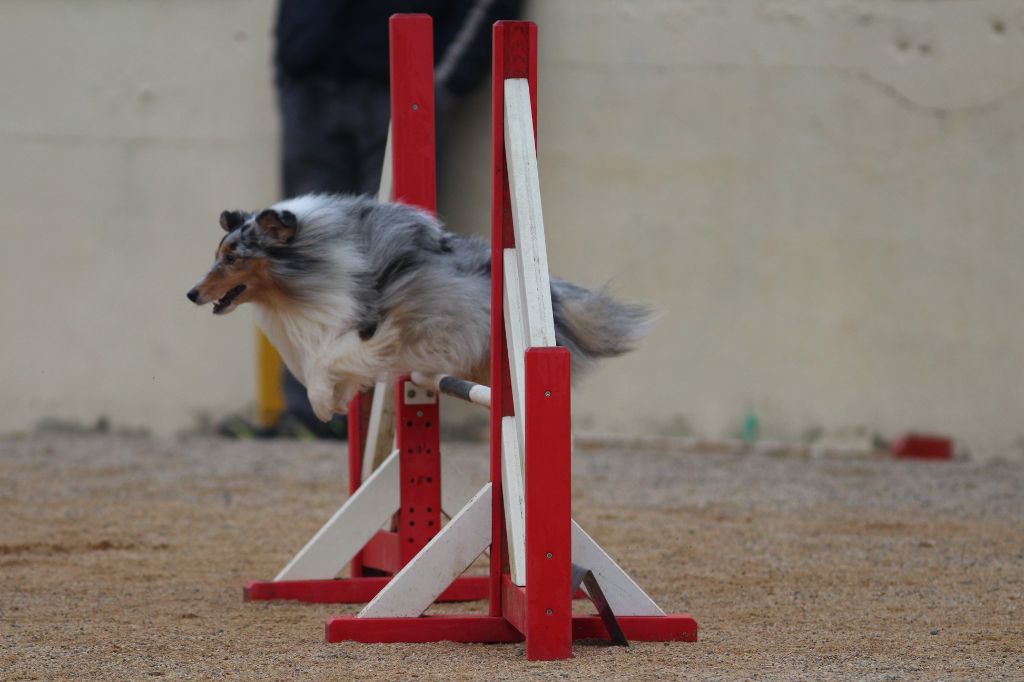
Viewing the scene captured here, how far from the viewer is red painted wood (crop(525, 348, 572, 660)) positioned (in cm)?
312

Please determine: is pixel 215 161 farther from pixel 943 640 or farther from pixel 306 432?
pixel 943 640

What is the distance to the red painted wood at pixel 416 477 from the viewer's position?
4.15 metres

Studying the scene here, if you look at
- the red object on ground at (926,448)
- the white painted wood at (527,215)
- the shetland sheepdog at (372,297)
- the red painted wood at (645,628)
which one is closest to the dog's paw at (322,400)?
the shetland sheepdog at (372,297)

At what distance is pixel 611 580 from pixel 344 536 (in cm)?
103

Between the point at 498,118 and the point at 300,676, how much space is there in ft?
4.32

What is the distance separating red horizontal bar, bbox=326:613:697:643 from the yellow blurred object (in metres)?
4.72

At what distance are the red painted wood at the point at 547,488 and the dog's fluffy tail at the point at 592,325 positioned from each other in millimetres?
801

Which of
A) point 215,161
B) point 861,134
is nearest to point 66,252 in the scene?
point 215,161

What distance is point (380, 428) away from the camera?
4336 millimetres

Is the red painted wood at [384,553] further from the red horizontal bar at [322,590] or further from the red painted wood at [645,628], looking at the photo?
the red painted wood at [645,628]

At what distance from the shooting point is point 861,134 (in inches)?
292

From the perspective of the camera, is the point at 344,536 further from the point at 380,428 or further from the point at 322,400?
the point at 322,400

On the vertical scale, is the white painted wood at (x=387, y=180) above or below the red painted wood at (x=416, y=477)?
above

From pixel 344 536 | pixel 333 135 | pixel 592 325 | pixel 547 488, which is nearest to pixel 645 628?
pixel 547 488
